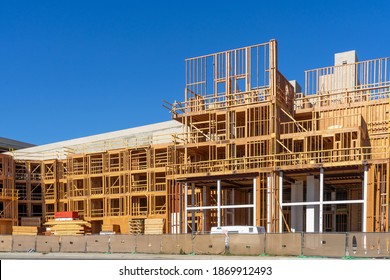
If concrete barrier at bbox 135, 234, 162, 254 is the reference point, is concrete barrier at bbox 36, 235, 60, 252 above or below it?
below

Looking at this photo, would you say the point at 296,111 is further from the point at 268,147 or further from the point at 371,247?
the point at 371,247

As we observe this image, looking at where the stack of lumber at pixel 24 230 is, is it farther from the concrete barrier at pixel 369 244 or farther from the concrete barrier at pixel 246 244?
the concrete barrier at pixel 369 244

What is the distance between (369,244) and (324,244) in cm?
248

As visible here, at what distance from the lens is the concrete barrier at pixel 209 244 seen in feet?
93.2

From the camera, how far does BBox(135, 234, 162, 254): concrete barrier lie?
30.5m

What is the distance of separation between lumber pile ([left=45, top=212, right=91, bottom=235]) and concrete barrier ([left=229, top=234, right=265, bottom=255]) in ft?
80.0

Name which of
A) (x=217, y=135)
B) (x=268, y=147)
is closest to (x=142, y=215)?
(x=217, y=135)

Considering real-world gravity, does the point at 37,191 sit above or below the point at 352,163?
below

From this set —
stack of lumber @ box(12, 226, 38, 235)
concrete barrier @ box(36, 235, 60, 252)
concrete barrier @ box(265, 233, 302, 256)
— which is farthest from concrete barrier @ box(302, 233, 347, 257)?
stack of lumber @ box(12, 226, 38, 235)

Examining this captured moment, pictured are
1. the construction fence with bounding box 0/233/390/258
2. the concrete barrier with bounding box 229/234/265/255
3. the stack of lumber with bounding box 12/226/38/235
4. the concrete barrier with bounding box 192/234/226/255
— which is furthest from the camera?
the stack of lumber with bounding box 12/226/38/235

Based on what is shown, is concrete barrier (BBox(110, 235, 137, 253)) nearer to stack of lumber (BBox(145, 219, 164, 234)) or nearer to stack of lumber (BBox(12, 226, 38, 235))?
stack of lumber (BBox(145, 219, 164, 234))

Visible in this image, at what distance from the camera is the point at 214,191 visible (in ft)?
149

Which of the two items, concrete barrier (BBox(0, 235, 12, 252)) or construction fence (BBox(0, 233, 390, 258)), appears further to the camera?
concrete barrier (BBox(0, 235, 12, 252))

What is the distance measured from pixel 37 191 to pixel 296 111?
122 feet
